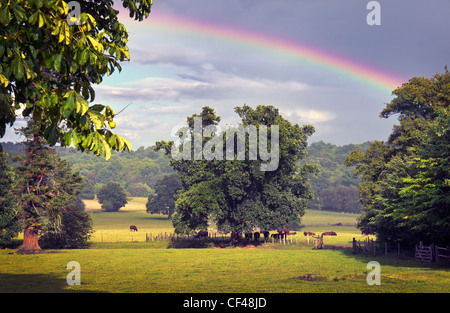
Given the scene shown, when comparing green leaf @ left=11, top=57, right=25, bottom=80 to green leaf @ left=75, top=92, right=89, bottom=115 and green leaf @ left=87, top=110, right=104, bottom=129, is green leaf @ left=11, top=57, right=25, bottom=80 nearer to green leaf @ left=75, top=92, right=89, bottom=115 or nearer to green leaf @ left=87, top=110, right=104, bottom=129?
green leaf @ left=75, top=92, right=89, bottom=115

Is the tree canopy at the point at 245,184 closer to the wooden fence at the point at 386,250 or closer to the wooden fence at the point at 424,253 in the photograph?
the wooden fence at the point at 386,250

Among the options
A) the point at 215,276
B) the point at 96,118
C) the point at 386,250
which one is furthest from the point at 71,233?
the point at 96,118

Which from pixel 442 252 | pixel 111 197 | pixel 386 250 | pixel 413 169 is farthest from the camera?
pixel 111 197

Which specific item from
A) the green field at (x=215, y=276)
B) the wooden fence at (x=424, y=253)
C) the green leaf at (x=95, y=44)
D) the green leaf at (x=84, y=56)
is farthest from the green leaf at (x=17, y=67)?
the wooden fence at (x=424, y=253)

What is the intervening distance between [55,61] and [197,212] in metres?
51.0

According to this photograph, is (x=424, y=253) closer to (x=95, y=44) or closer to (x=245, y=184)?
(x=245, y=184)

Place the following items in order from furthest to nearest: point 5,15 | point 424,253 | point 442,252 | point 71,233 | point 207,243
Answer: point 207,243 → point 71,233 → point 424,253 → point 442,252 → point 5,15

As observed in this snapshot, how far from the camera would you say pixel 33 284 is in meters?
26.7

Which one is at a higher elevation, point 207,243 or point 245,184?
point 245,184

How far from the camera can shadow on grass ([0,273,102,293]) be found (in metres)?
23.6

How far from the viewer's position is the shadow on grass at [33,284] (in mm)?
23625

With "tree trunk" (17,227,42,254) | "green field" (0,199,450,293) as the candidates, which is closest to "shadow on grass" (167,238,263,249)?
"tree trunk" (17,227,42,254)

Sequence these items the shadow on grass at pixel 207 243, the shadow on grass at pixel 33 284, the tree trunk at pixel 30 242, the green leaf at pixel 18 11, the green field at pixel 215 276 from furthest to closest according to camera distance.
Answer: the shadow on grass at pixel 207 243 < the tree trunk at pixel 30 242 < the green field at pixel 215 276 < the shadow on grass at pixel 33 284 < the green leaf at pixel 18 11

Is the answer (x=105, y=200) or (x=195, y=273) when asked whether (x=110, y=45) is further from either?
(x=105, y=200)
